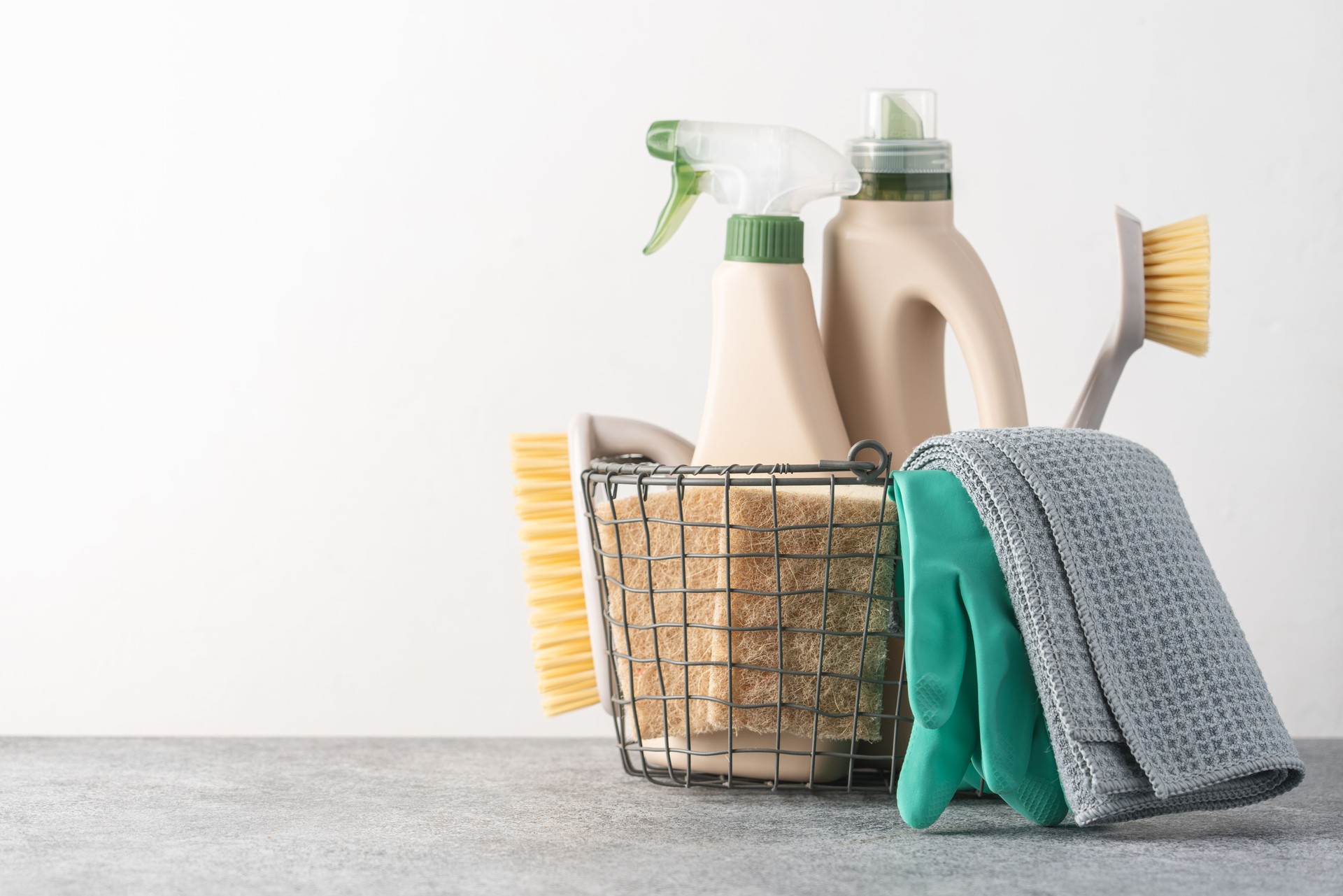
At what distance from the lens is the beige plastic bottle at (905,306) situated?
0.56 meters

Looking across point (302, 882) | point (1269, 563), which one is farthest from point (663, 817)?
point (1269, 563)

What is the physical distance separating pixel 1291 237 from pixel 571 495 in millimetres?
559

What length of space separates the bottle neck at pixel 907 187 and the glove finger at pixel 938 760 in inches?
9.0

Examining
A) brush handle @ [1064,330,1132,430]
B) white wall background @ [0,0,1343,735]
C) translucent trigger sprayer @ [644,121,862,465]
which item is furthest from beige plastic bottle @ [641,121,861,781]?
white wall background @ [0,0,1343,735]

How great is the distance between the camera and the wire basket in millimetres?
513

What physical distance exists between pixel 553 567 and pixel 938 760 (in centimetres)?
25

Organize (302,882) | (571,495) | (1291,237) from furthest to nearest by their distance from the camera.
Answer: (1291,237)
(571,495)
(302,882)

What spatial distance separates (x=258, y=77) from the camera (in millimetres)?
887

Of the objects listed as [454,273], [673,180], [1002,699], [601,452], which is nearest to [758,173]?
[673,180]

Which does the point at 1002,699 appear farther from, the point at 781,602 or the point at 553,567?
the point at 553,567

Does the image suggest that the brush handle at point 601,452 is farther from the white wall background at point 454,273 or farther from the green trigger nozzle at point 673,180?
the white wall background at point 454,273

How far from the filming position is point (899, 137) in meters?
0.60

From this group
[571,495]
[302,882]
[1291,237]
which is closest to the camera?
[302,882]

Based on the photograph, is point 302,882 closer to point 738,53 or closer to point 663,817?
point 663,817
